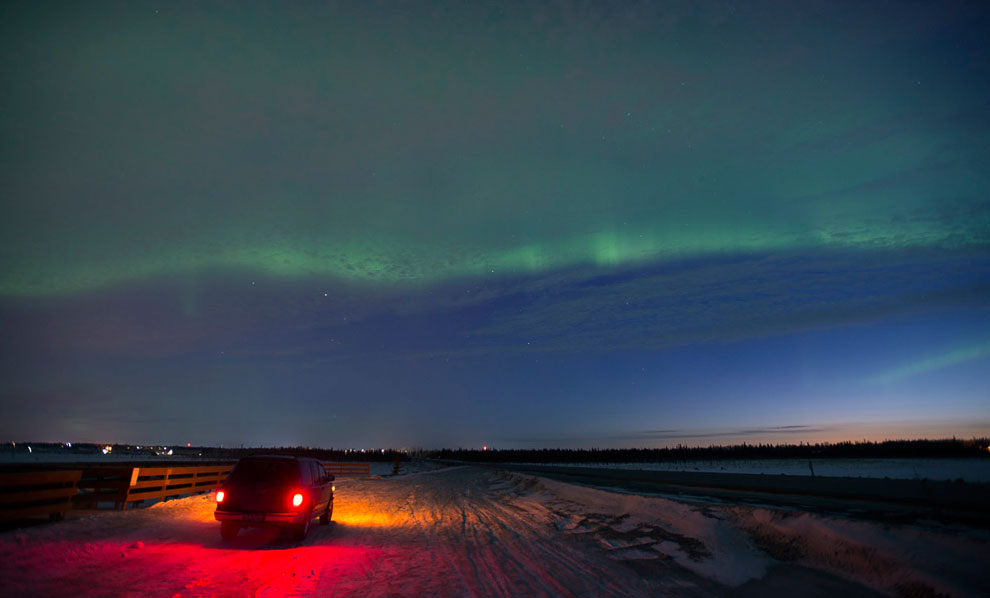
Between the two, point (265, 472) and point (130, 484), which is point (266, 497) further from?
point (130, 484)

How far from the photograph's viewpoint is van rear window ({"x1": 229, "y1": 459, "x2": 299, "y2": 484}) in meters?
11.3

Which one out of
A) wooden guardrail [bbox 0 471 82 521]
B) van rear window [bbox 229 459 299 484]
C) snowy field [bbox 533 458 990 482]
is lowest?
snowy field [bbox 533 458 990 482]

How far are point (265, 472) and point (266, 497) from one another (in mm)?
690

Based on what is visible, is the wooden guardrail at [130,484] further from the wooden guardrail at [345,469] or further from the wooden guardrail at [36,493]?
the wooden guardrail at [345,469]

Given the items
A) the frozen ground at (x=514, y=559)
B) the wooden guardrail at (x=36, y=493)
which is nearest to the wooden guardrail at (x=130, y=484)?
the wooden guardrail at (x=36, y=493)

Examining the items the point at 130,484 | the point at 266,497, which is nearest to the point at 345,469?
the point at 130,484

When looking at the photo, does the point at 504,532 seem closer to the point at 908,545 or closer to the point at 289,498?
the point at 289,498

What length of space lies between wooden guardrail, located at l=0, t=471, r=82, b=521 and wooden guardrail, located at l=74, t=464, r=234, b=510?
1573mm

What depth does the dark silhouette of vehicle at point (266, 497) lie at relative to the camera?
35.7ft

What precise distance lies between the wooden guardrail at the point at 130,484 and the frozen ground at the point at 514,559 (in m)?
2.92

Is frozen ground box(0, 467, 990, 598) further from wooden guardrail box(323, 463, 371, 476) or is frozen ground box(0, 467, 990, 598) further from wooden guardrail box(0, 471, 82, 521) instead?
wooden guardrail box(323, 463, 371, 476)

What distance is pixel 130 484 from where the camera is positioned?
1662cm

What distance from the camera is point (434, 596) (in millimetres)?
7023

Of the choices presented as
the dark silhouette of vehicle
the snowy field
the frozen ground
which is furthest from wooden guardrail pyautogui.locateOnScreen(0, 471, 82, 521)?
the snowy field
